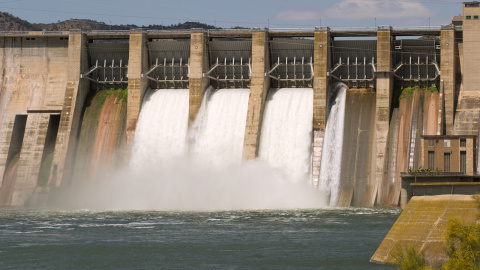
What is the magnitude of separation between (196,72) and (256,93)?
537 centimetres

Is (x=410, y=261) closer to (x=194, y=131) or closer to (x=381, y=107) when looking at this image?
(x=381, y=107)

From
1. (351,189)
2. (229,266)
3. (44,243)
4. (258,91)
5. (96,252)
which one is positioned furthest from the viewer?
(258,91)

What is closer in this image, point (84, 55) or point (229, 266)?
point (229, 266)

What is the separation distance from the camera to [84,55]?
76375mm

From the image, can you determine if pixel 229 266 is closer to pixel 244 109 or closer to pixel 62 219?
pixel 62 219

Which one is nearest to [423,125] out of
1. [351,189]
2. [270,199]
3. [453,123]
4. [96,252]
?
[453,123]

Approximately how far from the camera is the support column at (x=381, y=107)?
2542 inches

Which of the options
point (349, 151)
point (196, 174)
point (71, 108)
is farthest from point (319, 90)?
point (71, 108)

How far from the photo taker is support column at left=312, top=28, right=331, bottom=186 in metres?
67.5

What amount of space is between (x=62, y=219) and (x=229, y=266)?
889 inches

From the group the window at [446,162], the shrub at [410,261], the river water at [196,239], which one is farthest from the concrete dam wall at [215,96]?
the shrub at [410,261]

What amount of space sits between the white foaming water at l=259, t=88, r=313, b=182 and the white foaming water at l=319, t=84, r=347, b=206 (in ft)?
4.66

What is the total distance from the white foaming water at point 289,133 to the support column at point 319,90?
691 millimetres

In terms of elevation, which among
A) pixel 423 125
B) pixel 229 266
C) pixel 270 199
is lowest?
pixel 229 266
